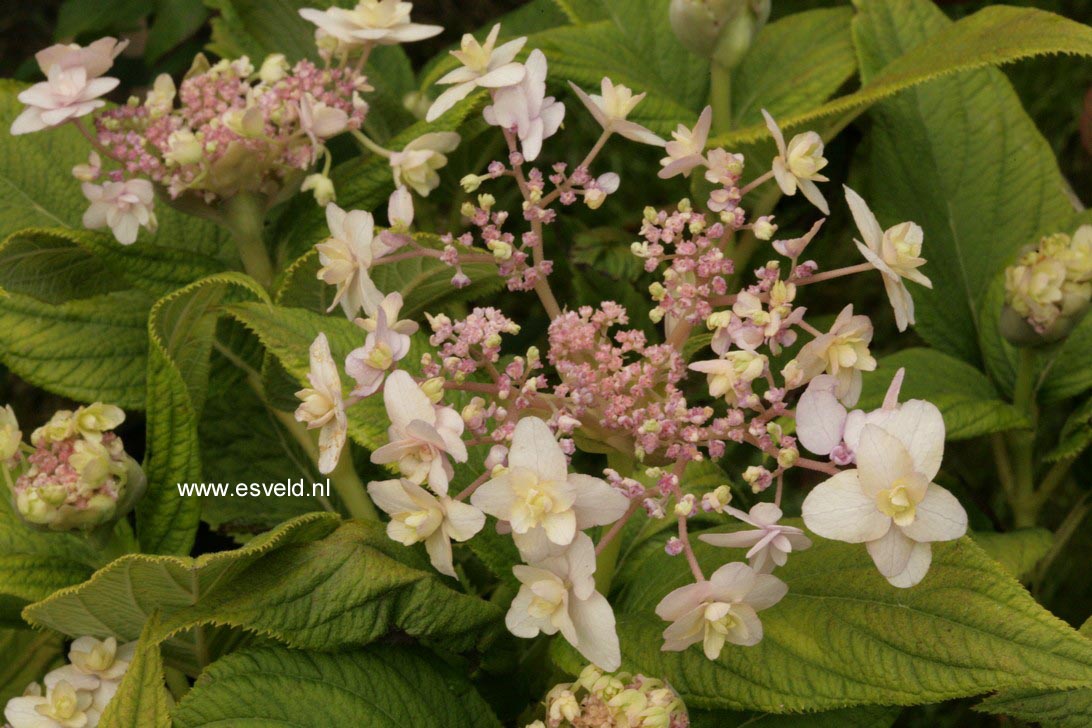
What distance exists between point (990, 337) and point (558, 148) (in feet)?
1.76

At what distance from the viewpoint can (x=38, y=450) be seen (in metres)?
0.75

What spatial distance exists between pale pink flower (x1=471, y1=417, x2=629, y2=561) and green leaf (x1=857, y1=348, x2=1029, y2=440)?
1.26 feet

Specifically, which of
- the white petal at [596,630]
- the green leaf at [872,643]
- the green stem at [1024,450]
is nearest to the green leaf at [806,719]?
the green leaf at [872,643]

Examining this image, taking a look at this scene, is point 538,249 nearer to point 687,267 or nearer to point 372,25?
point 687,267

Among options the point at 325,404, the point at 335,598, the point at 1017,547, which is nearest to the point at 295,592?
the point at 335,598

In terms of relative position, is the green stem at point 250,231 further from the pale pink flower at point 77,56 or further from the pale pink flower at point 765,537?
the pale pink flower at point 765,537

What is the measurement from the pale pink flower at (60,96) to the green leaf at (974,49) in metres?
0.43

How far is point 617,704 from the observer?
0.63 meters

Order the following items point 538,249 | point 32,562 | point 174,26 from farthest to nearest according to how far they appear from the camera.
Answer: point 174,26 < point 32,562 < point 538,249

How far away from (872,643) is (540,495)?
0.24 m

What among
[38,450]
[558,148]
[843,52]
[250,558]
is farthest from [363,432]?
[558,148]

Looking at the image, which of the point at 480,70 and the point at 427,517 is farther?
the point at 480,70

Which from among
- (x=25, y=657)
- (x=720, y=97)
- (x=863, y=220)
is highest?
(x=863, y=220)

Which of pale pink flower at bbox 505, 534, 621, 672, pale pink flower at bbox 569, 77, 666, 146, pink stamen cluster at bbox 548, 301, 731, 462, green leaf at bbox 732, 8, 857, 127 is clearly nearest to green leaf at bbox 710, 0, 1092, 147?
green leaf at bbox 732, 8, 857, 127
